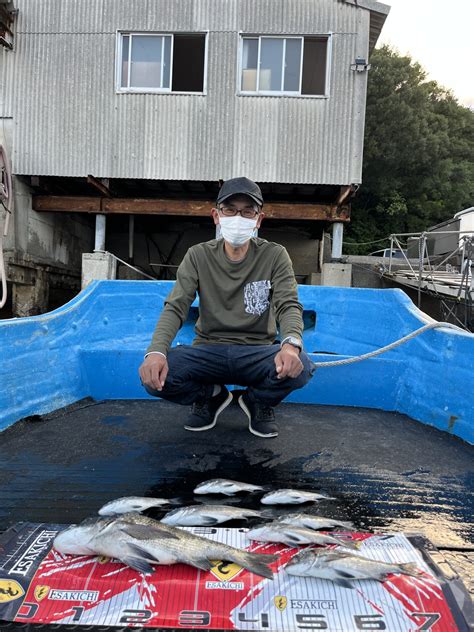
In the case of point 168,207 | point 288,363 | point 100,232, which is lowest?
point 288,363

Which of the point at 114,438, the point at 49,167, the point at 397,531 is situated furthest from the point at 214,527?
the point at 49,167

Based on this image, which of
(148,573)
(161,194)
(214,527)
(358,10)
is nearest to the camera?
(148,573)

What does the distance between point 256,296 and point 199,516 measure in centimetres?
136

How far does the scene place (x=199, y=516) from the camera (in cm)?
175

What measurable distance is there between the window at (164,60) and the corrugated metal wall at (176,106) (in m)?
0.20

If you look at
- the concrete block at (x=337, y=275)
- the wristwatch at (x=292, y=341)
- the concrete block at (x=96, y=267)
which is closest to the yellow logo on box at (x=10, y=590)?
the wristwatch at (x=292, y=341)

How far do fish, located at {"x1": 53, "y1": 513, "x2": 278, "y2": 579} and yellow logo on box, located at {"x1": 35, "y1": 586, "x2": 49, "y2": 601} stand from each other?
0.15 m

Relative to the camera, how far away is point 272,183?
9.22 metres

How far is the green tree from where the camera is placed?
2362 cm

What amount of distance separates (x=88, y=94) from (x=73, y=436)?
8550 millimetres

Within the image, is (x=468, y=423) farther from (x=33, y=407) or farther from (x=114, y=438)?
(x=33, y=407)

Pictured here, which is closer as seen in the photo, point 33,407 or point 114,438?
point 114,438

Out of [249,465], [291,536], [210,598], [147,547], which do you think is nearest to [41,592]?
[147,547]

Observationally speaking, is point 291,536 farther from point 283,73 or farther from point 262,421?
point 283,73
